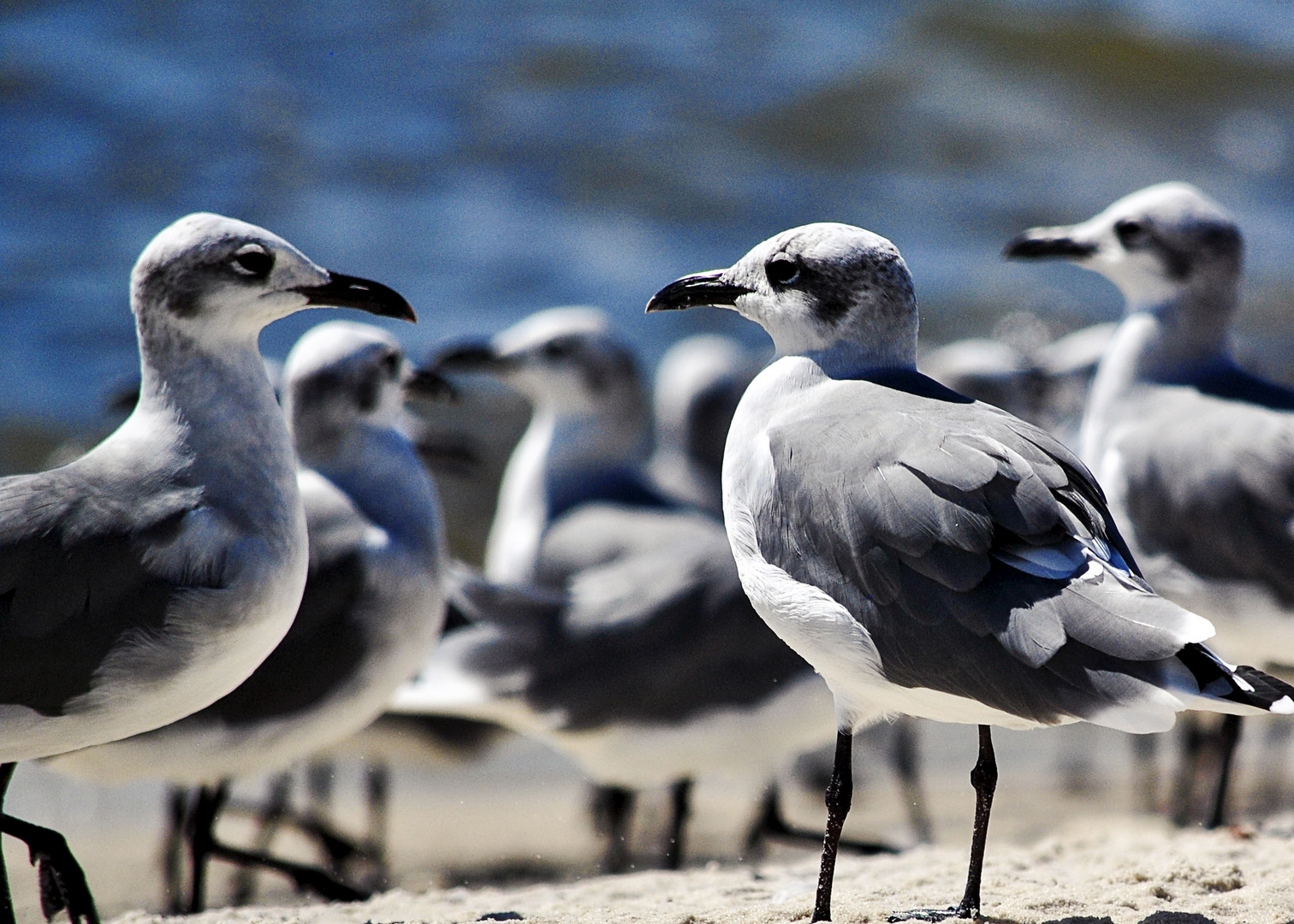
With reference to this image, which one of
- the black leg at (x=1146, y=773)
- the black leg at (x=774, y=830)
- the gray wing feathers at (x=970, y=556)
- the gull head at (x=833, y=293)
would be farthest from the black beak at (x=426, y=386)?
the black leg at (x=1146, y=773)

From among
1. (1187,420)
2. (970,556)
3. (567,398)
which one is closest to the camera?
(970,556)

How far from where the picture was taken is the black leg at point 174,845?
585cm

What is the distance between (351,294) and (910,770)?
4322 millimetres

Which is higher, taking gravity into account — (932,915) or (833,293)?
(833,293)

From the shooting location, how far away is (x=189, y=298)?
385 centimetres

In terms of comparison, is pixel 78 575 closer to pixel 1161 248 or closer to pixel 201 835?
pixel 201 835

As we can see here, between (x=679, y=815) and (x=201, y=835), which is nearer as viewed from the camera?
(x=201, y=835)

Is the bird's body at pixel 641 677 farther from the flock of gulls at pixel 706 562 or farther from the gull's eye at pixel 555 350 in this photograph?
the gull's eye at pixel 555 350

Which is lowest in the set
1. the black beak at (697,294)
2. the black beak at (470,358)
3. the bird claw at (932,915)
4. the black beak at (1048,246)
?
the bird claw at (932,915)

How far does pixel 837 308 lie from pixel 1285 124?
1866cm

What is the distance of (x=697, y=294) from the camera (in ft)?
13.1

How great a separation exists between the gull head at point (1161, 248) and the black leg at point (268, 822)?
3.55 m

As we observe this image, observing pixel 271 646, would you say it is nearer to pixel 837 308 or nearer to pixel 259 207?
pixel 837 308

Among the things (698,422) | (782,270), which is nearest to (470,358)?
(698,422)
